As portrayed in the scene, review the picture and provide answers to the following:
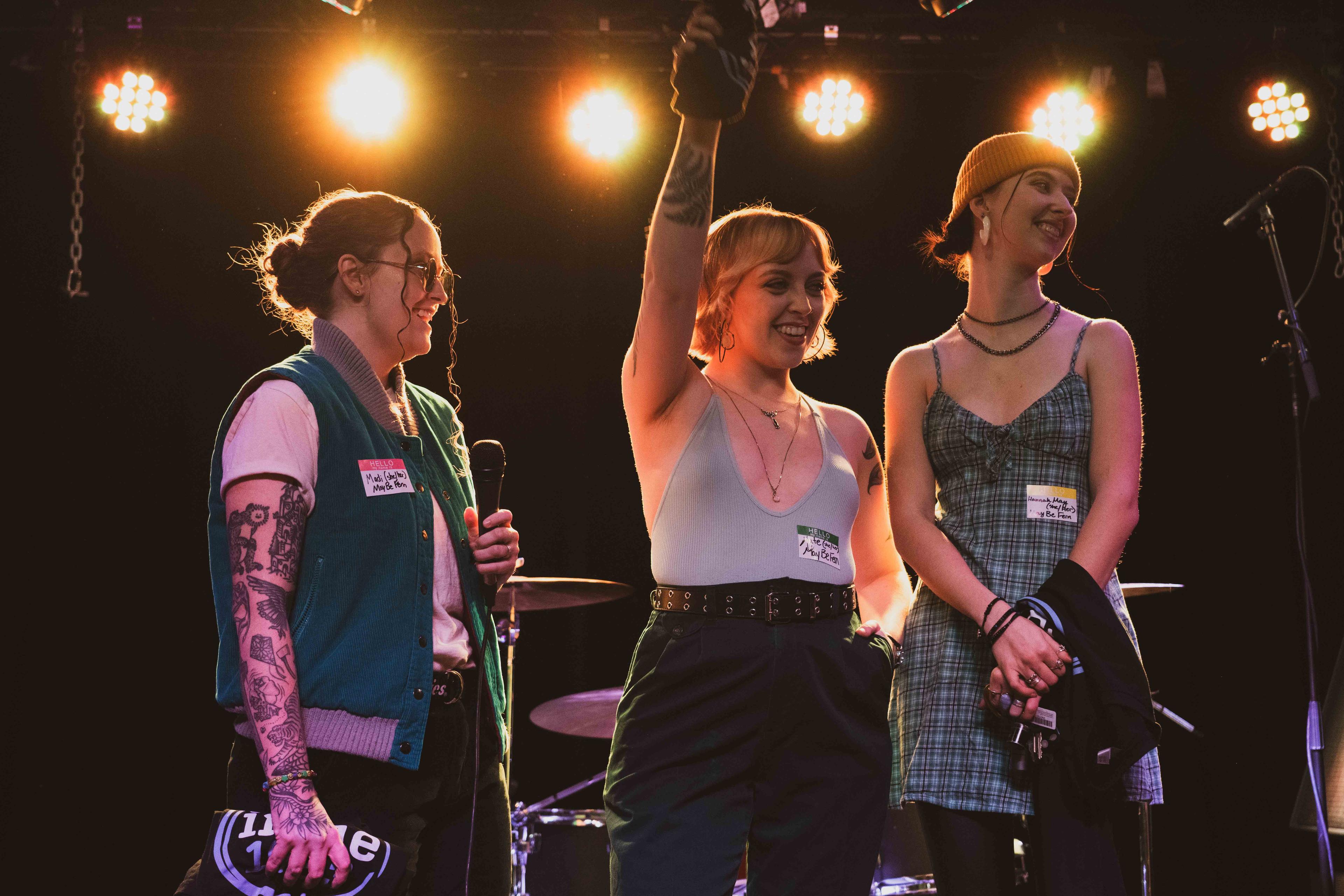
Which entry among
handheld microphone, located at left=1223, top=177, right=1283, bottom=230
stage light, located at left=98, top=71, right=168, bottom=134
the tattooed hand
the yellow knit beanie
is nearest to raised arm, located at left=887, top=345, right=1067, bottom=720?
the yellow knit beanie

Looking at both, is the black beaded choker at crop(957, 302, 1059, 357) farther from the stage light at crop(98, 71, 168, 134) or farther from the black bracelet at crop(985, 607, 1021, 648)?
the stage light at crop(98, 71, 168, 134)

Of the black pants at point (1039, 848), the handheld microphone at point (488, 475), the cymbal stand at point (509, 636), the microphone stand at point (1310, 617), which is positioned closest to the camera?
the black pants at point (1039, 848)

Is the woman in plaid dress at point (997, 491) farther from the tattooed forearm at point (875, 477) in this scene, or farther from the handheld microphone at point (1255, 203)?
the handheld microphone at point (1255, 203)

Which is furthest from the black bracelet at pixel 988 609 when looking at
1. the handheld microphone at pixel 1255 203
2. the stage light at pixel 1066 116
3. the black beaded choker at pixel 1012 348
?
the stage light at pixel 1066 116

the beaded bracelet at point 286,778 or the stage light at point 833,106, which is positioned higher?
the stage light at point 833,106

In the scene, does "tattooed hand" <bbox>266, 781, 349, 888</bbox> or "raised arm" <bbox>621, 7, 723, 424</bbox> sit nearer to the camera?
"tattooed hand" <bbox>266, 781, 349, 888</bbox>

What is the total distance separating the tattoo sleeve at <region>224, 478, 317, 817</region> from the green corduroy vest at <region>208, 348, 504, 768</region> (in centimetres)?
4

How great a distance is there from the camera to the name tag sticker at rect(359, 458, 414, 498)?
5.20 feet

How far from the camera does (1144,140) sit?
16.9 feet

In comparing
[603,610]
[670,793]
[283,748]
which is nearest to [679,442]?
[670,793]

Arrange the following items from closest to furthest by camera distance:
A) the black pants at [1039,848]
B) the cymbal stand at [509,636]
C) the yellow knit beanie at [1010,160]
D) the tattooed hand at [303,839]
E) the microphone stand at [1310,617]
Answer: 1. the tattooed hand at [303,839]
2. the black pants at [1039,848]
3. the yellow knit beanie at [1010,160]
4. the cymbal stand at [509,636]
5. the microphone stand at [1310,617]

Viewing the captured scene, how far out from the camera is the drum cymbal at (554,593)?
11.5 ft

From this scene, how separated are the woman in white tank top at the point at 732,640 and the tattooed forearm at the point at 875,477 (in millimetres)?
176

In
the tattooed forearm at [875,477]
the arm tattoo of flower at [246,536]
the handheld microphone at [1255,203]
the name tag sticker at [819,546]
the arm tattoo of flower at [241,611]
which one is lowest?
the arm tattoo of flower at [241,611]
